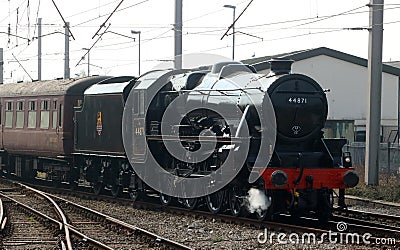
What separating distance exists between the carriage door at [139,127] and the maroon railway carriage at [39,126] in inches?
192

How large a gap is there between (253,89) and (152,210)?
4627 millimetres

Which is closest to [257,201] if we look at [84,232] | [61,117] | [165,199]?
[84,232]

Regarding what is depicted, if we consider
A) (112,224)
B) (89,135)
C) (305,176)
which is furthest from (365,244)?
(89,135)

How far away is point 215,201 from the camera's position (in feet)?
54.7

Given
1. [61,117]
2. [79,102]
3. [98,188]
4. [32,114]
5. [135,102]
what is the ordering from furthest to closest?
1. [32,114]
2. [61,117]
3. [79,102]
4. [98,188]
5. [135,102]

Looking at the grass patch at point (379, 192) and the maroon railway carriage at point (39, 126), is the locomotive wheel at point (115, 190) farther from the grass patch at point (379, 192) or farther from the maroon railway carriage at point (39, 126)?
the grass patch at point (379, 192)

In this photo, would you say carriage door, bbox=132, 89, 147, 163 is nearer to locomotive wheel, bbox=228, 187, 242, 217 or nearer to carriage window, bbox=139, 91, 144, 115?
carriage window, bbox=139, 91, 144, 115

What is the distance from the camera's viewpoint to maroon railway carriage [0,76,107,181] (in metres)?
23.5

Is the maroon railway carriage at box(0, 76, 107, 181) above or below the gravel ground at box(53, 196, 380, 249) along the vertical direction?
above

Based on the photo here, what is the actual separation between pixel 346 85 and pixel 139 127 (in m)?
26.9

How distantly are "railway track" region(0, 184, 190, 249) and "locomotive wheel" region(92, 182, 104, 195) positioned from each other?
9.76 ft

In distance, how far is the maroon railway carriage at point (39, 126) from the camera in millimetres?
23484

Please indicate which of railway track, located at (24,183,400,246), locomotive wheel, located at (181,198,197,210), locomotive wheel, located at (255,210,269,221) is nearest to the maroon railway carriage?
railway track, located at (24,183,400,246)

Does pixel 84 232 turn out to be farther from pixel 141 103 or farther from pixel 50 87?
pixel 50 87
